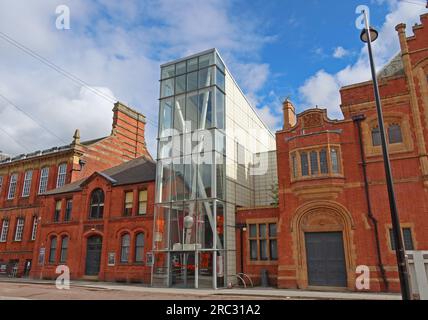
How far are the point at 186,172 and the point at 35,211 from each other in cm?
2237

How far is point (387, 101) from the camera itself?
67.7ft

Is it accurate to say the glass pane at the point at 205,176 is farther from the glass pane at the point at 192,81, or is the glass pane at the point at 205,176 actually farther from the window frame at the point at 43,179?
the window frame at the point at 43,179

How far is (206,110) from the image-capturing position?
25.1m

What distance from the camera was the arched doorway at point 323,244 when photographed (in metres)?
19.6

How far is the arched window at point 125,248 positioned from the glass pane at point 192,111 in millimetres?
10330

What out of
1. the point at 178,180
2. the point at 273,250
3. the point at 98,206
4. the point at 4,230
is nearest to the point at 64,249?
the point at 98,206

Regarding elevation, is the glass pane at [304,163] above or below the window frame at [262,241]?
above

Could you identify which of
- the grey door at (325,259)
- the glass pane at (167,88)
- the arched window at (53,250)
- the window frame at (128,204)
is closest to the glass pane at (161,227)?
the window frame at (128,204)

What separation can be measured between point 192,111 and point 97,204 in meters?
12.4

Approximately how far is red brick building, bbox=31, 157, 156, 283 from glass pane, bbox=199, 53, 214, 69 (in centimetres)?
1001

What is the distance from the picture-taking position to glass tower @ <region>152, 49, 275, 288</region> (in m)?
22.8

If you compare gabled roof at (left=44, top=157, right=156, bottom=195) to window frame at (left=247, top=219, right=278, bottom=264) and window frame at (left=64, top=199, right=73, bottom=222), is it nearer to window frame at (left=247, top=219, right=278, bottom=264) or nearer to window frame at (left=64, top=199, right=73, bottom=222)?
window frame at (left=64, top=199, right=73, bottom=222)

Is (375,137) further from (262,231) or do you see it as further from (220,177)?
(220,177)
